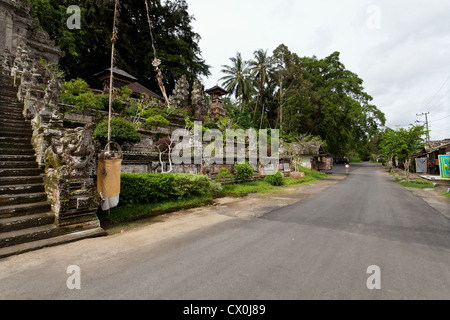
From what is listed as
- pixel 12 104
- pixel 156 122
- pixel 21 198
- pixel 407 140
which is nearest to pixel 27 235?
pixel 21 198

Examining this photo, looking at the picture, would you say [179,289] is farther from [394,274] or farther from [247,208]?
[247,208]

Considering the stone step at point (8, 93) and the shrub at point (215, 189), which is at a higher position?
the stone step at point (8, 93)

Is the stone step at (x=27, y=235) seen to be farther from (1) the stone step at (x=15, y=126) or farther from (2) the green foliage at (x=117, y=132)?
(2) the green foliage at (x=117, y=132)

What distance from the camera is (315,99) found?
31.2 meters

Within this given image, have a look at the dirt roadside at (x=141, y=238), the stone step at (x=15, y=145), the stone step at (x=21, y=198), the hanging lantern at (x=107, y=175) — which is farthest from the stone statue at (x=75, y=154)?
the stone step at (x=15, y=145)

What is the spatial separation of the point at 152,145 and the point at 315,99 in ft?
90.9

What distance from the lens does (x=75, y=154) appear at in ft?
15.3

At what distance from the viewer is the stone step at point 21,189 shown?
472cm

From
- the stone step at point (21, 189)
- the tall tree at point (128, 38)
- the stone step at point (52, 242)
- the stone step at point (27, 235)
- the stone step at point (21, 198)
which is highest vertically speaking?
the tall tree at point (128, 38)

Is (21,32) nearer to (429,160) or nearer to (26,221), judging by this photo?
(26,221)

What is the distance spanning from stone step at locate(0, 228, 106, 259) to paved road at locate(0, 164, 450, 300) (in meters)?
0.19

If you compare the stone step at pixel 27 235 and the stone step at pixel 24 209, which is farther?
the stone step at pixel 24 209

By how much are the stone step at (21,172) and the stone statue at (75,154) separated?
1.21 m

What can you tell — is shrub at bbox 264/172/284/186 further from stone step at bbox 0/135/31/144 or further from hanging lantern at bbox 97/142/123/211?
stone step at bbox 0/135/31/144
